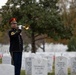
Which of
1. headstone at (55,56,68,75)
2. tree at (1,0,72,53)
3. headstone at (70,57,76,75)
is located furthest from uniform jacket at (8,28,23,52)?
tree at (1,0,72,53)

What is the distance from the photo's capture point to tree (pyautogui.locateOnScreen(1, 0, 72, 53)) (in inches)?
1324

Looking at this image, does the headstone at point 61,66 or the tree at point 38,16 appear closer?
the headstone at point 61,66

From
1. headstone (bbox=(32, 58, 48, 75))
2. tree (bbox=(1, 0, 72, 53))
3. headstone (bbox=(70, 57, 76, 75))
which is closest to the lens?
headstone (bbox=(32, 58, 48, 75))

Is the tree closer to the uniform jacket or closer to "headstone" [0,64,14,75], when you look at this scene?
the uniform jacket

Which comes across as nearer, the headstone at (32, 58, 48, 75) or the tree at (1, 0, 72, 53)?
the headstone at (32, 58, 48, 75)

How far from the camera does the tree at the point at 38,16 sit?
33.6 meters

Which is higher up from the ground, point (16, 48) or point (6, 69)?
point (16, 48)

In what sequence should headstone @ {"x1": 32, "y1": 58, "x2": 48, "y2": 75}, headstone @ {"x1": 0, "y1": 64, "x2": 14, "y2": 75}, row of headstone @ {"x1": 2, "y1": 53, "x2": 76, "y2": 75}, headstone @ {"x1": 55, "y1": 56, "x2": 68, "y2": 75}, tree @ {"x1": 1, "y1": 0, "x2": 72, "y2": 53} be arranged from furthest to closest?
1. tree @ {"x1": 1, "y1": 0, "x2": 72, "y2": 53}
2. headstone @ {"x1": 55, "y1": 56, "x2": 68, "y2": 75}
3. row of headstone @ {"x1": 2, "y1": 53, "x2": 76, "y2": 75}
4. headstone @ {"x1": 32, "y1": 58, "x2": 48, "y2": 75}
5. headstone @ {"x1": 0, "y1": 64, "x2": 14, "y2": 75}

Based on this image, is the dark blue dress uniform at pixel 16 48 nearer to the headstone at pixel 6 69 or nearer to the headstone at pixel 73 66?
the headstone at pixel 6 69

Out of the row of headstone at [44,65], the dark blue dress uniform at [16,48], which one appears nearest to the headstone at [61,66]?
the row of headstone at [44,65]

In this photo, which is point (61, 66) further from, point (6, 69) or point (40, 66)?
point (6, 69)

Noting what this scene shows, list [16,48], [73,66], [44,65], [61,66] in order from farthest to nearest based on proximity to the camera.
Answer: [73,66], [61,66], [44,65], [16,48]

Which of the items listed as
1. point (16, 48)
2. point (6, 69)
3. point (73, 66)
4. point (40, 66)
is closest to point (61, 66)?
point (73, 66)

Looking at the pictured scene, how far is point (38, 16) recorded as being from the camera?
110 ft
